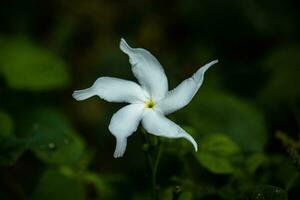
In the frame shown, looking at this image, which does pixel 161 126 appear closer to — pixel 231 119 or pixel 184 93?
pixel 184 93

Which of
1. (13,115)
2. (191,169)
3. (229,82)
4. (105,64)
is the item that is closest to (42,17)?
(105,64)

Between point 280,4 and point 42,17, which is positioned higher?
point 280,4

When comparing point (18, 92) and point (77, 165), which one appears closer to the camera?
point (77, 165)

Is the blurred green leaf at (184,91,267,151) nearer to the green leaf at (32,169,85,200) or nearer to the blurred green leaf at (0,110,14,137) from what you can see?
the green leaf at (32,169,85,200)

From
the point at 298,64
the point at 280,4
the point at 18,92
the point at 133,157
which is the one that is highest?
the point at 280,4

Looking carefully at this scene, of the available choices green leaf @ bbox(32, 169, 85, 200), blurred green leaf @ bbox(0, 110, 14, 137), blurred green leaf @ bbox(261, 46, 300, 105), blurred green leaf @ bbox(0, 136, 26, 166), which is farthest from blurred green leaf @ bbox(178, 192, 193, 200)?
blurred green leaf @ bbox(261, 46, 300, 105)

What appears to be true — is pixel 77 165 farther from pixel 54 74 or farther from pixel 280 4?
pixel 280 4

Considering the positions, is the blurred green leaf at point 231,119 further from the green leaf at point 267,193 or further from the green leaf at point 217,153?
the green leaf at point 267,193
